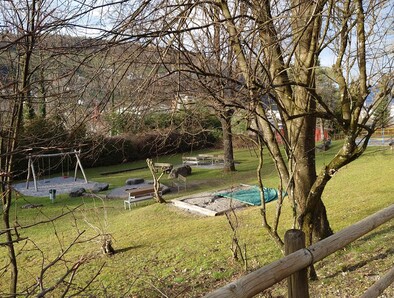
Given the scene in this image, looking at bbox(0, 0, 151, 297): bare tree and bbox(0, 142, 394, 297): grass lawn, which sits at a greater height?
bbox(0, 0, 151, 297): bare tree

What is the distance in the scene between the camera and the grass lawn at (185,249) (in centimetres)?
501

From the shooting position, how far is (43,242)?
409 inches

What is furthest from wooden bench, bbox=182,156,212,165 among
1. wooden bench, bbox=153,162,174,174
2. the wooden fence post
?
the wooden fence post

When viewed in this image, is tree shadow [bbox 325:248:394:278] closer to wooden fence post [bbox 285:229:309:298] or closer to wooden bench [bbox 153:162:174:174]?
wooden fence post [bbox 285:229:309:298]

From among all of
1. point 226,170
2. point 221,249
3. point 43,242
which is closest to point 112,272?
point 221,249

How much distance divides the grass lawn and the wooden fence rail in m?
1.17

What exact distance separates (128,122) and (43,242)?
6.83 meters

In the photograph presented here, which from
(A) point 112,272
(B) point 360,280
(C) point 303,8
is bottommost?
(A) point 112,272

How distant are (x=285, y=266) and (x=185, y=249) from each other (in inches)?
254

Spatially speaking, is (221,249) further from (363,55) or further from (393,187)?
(393,187)

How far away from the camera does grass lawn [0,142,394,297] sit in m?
5.01

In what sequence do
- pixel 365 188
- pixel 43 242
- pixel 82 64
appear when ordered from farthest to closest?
pixel 365 188 → pixel 43 242 → pixel 82 64

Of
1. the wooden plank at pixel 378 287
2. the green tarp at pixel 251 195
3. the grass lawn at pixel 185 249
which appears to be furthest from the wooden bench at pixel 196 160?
the wooden plank at pixel 378 287

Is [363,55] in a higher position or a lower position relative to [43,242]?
higher
